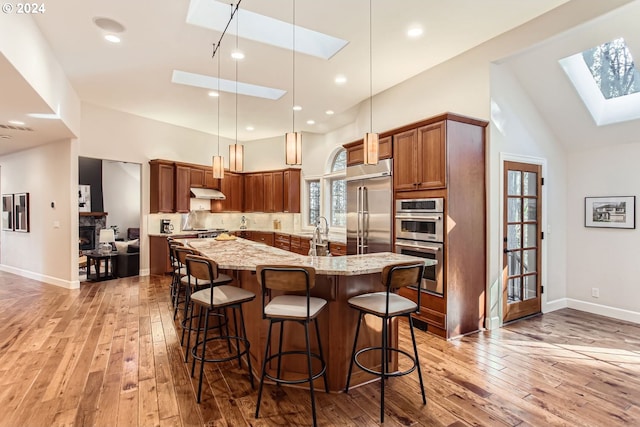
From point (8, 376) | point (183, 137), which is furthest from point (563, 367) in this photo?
point (183, 137)

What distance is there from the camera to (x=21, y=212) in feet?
21.8

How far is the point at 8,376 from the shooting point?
270 centimetres

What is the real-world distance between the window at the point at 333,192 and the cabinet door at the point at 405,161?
9.33 ft

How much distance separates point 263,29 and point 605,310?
219 inches

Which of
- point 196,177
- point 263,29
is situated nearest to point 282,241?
point 196,177

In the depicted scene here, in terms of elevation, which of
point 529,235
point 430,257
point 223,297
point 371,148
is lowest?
point 223,297

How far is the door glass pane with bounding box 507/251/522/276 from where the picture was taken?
407 centimetres

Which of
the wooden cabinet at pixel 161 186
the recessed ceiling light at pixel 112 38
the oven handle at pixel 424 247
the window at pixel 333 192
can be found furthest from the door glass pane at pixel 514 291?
the wooden cabinet at pixel 161 186

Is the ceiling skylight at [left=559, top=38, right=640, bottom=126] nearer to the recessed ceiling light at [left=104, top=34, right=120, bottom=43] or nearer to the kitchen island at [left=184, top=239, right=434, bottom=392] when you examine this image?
the kitchen island at [left=184, top=239, right=434, bottom=392]

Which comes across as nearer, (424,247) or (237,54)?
(424,247)

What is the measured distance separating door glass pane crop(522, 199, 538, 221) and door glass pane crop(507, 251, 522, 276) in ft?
1.59

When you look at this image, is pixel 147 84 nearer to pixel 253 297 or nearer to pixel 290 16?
pixel 290 16

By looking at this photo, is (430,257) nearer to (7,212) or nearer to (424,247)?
(424,247)

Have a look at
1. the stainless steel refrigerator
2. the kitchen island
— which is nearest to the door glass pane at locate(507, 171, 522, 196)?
the stainless steel refrigerator
